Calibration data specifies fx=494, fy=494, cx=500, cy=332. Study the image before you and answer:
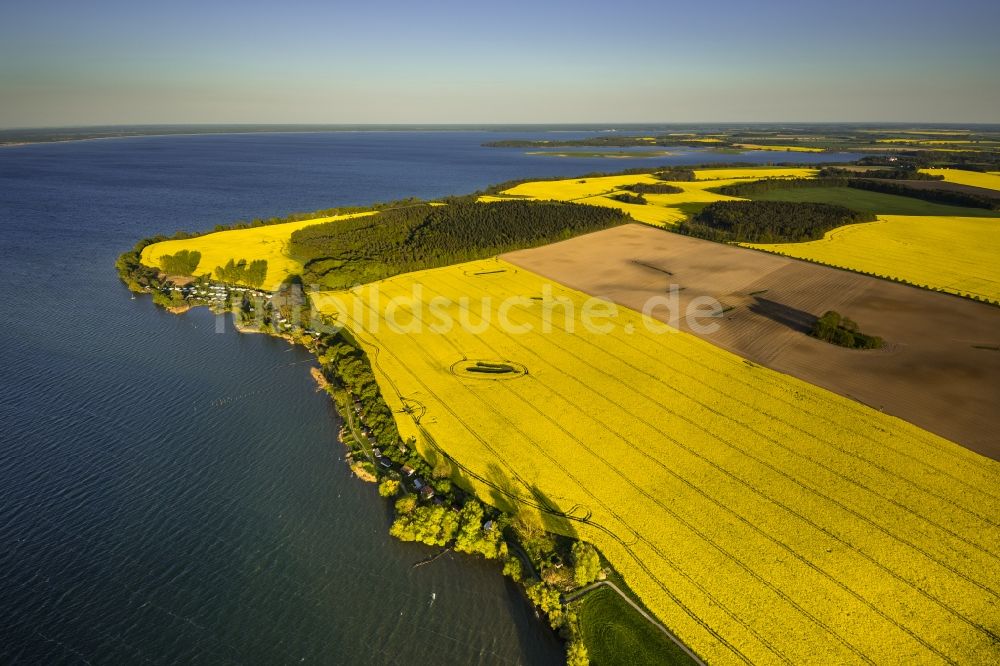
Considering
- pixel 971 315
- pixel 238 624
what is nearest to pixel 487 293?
pixel 238 624

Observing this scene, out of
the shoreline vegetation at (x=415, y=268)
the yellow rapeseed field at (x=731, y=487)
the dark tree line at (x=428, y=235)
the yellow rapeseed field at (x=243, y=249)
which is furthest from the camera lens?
the yellow rapeseed field at (x=243, y=249)

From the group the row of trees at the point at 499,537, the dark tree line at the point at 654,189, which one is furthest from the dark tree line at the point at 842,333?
the dark tree line at the point at 654,189

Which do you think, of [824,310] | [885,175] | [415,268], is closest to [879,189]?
[885,175]

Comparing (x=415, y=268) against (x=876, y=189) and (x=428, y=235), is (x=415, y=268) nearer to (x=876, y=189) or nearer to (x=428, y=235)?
(x=428, y=235)

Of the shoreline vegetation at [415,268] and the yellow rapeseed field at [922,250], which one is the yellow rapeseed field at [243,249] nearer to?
the shoreline vegetation at [415,268]

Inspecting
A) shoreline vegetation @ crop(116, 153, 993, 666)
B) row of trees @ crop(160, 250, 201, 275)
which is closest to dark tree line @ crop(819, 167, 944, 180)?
shoreline vegetation @ crop(116, 153, 993, 666)
